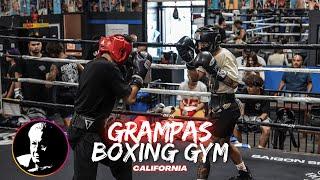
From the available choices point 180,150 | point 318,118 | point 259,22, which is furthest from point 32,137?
point 259,22

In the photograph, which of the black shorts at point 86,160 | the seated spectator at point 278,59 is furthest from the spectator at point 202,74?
the seated spectator at point 278,59

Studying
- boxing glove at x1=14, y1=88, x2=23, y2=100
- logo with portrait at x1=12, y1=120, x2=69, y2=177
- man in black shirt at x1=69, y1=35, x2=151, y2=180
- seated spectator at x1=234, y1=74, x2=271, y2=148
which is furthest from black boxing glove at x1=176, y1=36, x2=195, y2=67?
boxing glove at x1=14, y1=88, x2=23, y2=100

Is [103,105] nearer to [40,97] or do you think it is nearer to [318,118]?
[40,97]

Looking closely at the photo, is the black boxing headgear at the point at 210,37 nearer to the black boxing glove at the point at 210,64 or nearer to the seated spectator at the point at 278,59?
the black boxing glove at the point at 210,64

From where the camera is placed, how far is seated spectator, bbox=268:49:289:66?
23.0ft

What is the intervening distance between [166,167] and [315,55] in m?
4.20

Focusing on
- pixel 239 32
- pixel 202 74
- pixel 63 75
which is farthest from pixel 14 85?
pixel 239 32

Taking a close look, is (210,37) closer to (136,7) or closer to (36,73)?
(36,73)

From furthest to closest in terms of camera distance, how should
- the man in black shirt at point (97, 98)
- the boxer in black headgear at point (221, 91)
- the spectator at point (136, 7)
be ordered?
1. the spectator at point (136, 7)
2. the boxer in black headgear at point (221, 91)
3. the man in black shirt at point (97, 98)

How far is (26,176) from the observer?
352 cm

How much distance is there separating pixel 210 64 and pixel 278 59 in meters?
4.25

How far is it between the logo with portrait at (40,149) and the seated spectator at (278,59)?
4049 mm

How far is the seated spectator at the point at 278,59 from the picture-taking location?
7000mm

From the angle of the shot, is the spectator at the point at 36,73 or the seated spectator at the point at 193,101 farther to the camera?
the spectator at the point at 36,73
